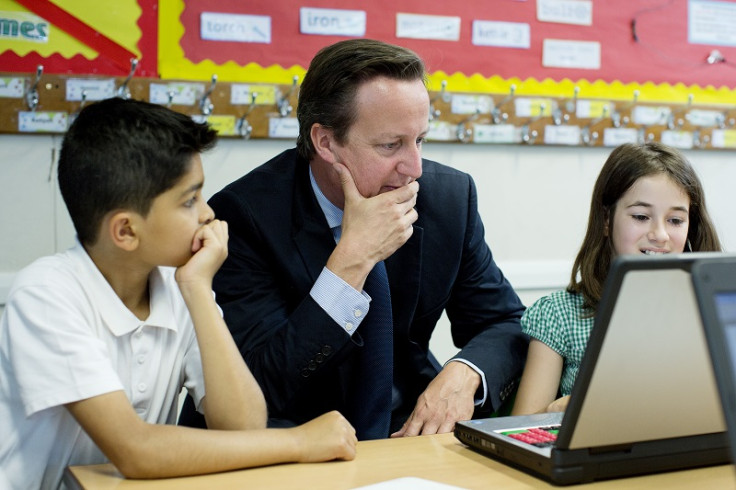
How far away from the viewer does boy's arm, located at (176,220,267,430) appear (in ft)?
4.07

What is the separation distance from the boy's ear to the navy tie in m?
0.53

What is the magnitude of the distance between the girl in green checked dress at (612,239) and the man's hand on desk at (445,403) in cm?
18

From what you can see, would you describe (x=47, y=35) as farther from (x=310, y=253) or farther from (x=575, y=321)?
(x=575, y=321)

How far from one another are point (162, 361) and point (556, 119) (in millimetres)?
1877

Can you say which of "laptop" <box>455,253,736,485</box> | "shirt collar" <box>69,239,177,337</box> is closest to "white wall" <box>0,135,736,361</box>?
"shirt collar" <box>69,239,177,337</box>

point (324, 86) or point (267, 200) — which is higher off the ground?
point (324, 86)

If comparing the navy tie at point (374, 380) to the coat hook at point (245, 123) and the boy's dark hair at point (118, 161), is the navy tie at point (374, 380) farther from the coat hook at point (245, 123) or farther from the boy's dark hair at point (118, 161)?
the coat hook at point (245, 123)

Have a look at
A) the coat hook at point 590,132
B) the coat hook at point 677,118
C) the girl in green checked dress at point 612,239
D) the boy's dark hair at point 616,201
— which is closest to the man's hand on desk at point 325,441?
the girl in green checked dress at point 612,239

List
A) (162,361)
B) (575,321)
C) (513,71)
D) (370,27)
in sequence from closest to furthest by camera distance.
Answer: (162,361) < (575,321) < (370,27) < (513,71)

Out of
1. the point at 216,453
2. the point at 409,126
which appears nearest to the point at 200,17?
the point at 409,126

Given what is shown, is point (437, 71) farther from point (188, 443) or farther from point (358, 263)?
point (188, 443)

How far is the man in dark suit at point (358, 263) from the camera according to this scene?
4.82ft

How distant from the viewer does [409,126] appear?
1604 mm

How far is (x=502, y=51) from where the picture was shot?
274cm
